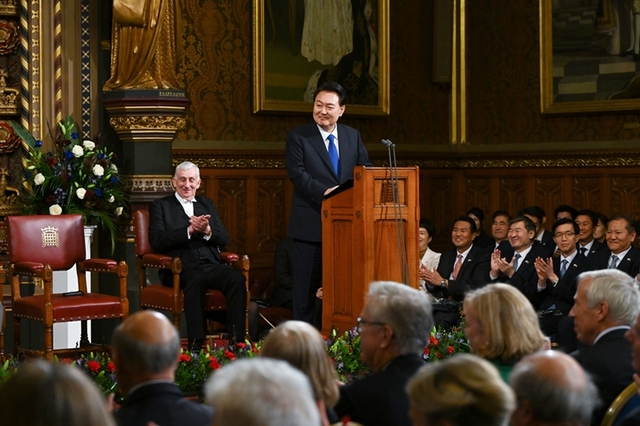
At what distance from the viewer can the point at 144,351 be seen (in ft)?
9.62

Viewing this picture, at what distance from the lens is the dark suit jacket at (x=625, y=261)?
7.73 m

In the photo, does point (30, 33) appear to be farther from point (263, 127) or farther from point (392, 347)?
point (392, 347)

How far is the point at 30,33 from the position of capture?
29.4 feet

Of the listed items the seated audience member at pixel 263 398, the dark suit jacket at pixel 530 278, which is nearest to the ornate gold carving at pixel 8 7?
the dark suit jacket at pixel 530 278

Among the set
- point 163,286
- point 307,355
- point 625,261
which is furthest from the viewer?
point 625,261

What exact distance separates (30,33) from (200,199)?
7.58 feet

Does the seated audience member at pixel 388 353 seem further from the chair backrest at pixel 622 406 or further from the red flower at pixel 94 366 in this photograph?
the red flower at pixel 94 366

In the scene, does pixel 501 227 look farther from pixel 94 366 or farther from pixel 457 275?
pixel 94 366

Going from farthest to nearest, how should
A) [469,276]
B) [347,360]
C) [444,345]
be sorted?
[469,276] → [444,345] → [347,360]

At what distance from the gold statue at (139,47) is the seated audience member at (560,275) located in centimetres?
335

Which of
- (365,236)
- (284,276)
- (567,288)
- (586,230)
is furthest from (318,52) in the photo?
(365,236)

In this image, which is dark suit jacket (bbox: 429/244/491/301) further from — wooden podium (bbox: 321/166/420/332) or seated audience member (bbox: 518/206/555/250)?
wooden podium (bbox: 321/166/420/332)

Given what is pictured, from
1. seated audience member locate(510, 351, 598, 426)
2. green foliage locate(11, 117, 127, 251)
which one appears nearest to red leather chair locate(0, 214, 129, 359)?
green foliage locate(11, 117, 127, 251)

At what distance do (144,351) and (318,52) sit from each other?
8034mm
